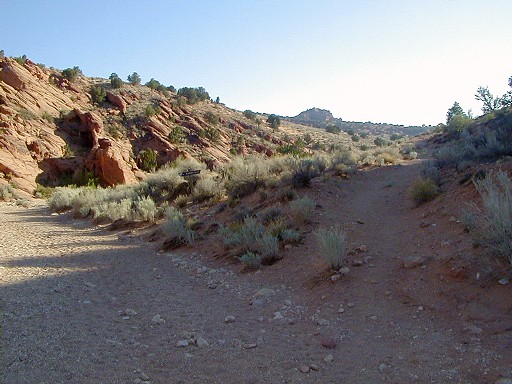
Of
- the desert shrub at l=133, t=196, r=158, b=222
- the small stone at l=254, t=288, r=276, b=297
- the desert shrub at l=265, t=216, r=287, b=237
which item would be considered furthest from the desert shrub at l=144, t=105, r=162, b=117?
the small stone at l=254, t=288, r=276, b=297

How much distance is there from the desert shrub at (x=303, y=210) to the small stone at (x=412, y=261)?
3.79m

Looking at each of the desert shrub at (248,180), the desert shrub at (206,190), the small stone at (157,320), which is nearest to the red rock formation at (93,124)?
the desert shrub at (206,190)

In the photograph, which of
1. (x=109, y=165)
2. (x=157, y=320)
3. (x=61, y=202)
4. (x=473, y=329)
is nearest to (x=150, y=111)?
(x=109, y=165)

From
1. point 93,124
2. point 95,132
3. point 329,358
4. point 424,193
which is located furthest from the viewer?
point 93,124

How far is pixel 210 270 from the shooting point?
8828 mm

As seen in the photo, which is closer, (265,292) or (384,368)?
(384,368)

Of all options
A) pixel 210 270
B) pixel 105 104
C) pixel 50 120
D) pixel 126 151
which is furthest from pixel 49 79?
pixel 210 270

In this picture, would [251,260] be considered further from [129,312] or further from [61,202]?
[61,202]

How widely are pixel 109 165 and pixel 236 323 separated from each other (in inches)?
1129

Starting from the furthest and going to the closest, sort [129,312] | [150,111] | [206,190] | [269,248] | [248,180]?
[150,111] < [206,190] < [248,180] < [269,248] < [129,312]

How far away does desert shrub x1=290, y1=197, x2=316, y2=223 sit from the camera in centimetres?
1044

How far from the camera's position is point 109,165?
3183 cm

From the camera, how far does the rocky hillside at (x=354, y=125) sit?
9751cm

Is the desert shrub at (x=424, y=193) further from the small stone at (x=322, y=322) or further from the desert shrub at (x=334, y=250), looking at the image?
the small stone at (x=322, y=322)
